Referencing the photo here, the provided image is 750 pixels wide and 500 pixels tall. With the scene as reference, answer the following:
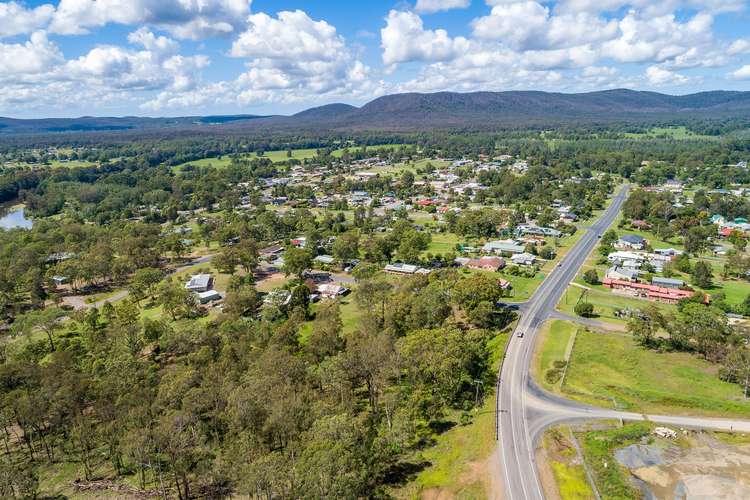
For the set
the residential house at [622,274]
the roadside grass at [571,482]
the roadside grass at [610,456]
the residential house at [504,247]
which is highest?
the residential house at [504,247]

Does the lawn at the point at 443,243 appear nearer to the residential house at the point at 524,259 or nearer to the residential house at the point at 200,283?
the residential house at the point at 524,259

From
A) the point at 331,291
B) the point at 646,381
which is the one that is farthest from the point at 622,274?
the point at 331,291

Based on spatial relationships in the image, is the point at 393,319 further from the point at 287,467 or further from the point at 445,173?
the point at 445,173

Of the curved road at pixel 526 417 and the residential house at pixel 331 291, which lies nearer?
the curved road at pixel 526 417

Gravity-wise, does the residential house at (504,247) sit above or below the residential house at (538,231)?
below

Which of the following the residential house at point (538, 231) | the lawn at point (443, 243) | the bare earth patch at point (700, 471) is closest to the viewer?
the bare earth patch at point (700, 471)

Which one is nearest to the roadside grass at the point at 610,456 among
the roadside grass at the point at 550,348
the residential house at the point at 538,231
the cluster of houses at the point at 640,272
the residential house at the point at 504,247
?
the roadside grass at the point at 550,348
